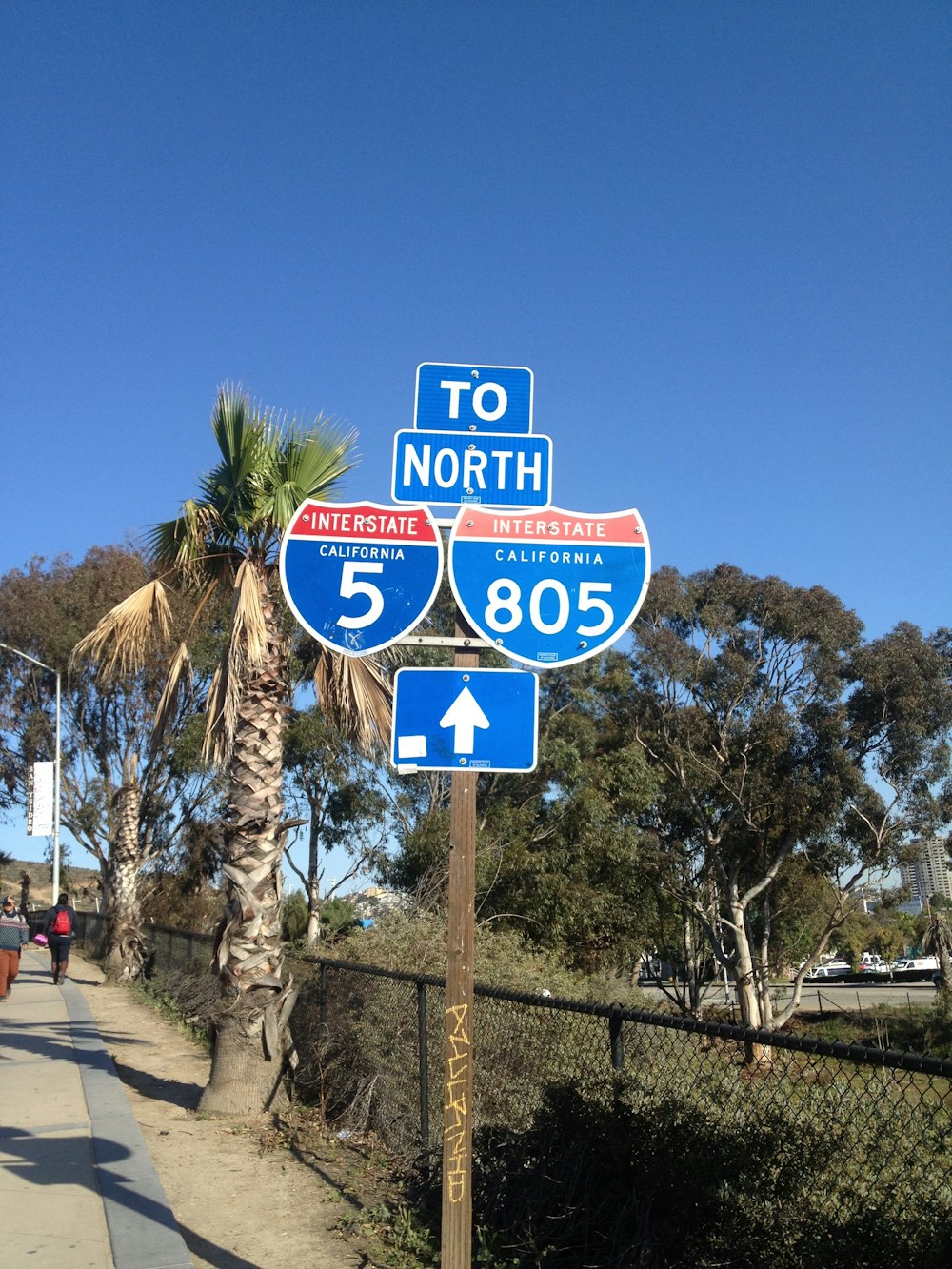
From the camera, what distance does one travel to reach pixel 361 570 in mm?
4012

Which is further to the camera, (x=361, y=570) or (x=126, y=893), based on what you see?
(x=126, y=893)

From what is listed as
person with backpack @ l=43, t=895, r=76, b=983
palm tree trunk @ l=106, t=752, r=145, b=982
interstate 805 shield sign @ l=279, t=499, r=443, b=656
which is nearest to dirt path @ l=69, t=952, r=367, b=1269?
interstate 805 shield sign @ l=279, t=499, r=443, b=656

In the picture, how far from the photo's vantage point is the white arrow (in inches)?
149

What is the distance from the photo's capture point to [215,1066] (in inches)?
324

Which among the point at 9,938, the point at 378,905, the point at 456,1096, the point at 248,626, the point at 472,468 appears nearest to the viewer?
the point at 456,1096

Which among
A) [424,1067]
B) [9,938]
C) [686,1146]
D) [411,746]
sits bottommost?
[9,938]

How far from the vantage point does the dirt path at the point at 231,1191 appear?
519 centimetres

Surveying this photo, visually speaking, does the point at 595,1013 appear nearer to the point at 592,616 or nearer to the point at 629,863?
the point at 592,616

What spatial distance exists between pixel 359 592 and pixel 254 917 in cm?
532

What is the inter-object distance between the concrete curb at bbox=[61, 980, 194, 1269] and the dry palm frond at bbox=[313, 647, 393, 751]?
3.59 meters

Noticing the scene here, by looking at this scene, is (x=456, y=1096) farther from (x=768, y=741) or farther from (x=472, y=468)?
(x=768, y=741)

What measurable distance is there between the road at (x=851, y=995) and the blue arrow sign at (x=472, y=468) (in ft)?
128

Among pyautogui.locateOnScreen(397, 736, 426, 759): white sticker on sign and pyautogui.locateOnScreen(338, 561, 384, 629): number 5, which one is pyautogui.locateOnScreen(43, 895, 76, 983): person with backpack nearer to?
pyautogui.locateOnScreen(338, 561, 384, 629): number 5

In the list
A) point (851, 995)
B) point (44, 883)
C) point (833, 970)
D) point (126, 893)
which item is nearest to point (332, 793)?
point (126, 893)
